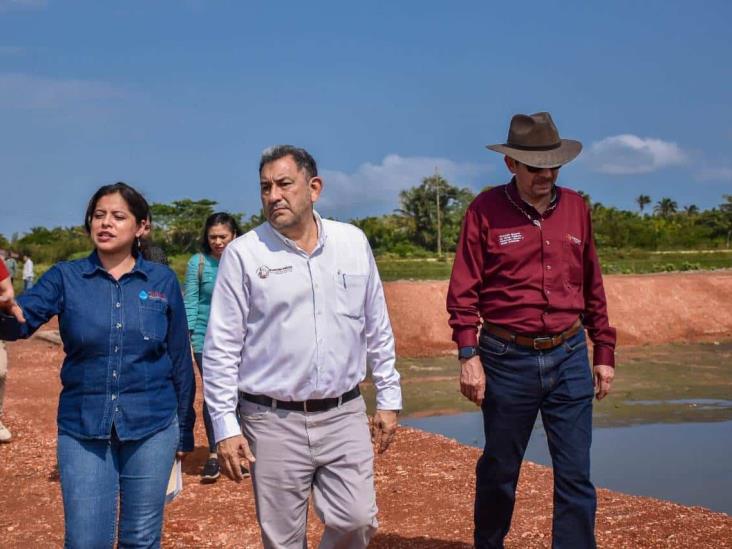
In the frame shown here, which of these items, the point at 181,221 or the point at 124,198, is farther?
the point at 181,221

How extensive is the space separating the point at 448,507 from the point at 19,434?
18.5ft

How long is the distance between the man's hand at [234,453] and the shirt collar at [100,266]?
74cm

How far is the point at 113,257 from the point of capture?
12.5ft

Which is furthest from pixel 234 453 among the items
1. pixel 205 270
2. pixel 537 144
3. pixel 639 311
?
pixel 639 311

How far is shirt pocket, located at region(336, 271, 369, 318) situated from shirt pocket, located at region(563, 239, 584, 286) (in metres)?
1.18

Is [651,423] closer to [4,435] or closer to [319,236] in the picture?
[4,435]

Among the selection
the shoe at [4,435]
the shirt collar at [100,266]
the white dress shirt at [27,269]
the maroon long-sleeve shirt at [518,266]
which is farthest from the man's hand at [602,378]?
the white dress shirt at [27,269]

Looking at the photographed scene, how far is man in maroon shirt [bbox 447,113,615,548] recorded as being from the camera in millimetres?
4535

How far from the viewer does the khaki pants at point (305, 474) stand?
3771mm

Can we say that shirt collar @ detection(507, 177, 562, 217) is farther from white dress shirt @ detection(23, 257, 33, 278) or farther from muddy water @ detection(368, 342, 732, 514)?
white dress shirt @ detection(23, 257, 33, 278)

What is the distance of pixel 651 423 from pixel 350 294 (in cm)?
1008

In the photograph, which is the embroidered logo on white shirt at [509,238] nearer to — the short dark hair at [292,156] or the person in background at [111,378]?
the short dark hair at [292,156]

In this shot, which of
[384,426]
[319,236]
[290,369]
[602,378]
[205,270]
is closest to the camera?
[290,369]

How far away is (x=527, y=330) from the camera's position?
4.54 meters
